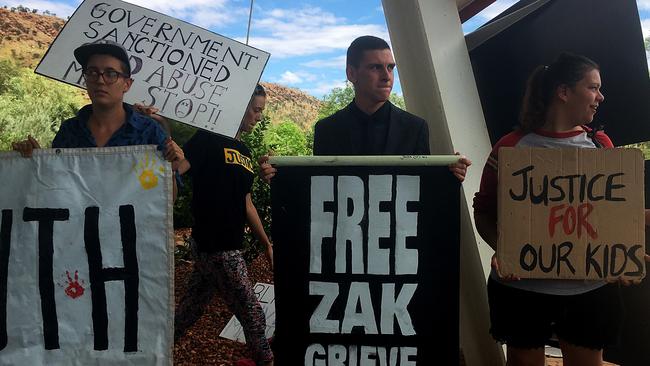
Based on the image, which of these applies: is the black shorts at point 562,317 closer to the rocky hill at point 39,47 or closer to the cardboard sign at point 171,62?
the cardboard sign at point 171,62

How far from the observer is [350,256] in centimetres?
209

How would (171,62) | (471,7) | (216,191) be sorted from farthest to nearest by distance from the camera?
1. (471,7)
2. (216,191)
3. (171,62)

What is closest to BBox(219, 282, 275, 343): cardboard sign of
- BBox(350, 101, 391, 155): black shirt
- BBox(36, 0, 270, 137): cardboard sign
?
BBox(36, 0, 270, 137): cardboard sign

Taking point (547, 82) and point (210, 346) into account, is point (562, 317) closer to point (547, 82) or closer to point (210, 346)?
point (547, 82)

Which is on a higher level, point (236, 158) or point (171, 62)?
point (171, 62)

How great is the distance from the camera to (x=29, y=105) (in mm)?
16250

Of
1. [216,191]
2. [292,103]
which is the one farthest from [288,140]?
[292,103]

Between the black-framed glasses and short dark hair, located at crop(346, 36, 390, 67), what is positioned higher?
short dark hair, located at crop(346, 36, 390, 67)

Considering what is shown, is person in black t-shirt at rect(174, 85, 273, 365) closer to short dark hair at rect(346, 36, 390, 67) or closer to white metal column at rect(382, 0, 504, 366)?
short dark hair at rect(346, 36, 390, 67)

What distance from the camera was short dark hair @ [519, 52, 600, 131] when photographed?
1926mm

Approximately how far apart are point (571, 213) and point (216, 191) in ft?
5.84

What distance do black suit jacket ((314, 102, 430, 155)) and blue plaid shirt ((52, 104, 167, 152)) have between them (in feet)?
2.44

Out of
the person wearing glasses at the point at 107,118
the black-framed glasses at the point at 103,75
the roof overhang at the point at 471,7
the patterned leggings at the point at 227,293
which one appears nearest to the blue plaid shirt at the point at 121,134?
the person wearing glasses at the point at 107,118

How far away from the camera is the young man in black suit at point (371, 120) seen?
86.3 inches
